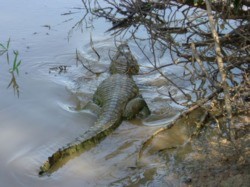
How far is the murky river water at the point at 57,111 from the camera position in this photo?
433 centimetres

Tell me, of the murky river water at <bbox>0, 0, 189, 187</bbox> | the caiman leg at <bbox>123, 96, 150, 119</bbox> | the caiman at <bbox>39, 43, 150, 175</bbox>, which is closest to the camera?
the murky river water at <bbox>0, 0, 189, 187</bbox>

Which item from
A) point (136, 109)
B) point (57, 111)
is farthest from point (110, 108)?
point (57, 111)

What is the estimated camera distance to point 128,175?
426 centimetres

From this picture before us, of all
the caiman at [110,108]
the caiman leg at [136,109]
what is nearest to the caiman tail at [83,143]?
the caiman at [110,108]

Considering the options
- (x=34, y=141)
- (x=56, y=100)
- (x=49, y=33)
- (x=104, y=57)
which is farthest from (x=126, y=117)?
(x=49, y=33)

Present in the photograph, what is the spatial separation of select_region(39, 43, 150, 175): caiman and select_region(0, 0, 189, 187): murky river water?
3.6 inches

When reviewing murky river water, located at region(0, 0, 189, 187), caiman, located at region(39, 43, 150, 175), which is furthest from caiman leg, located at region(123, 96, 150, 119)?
murky river water, located at region(0, 0, 189, 187)

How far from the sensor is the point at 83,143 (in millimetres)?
4793

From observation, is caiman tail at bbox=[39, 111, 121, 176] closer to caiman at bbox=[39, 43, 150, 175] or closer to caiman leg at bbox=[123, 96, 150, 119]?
caiman at bbox=[39, 43, 150, 175]

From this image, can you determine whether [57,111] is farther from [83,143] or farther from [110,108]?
[83,143]

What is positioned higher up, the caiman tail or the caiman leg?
the caiman leg

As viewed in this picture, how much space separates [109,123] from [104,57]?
2.86m

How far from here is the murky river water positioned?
4328mm

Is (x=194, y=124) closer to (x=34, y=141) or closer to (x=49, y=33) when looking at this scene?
(x=34, y=141)
